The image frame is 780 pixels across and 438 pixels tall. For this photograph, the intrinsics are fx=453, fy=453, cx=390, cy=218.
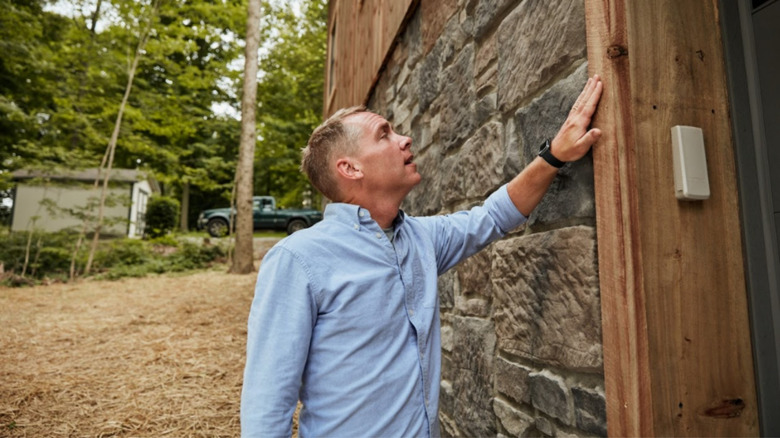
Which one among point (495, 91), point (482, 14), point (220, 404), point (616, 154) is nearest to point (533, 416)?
point (616, 154)

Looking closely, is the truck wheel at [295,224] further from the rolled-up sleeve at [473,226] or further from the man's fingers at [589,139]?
the man's fingers at [589,139]

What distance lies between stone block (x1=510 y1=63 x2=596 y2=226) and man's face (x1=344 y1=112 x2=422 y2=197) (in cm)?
40

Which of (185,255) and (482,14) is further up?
(482,14)

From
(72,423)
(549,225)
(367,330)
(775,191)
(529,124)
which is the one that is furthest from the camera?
(72,423)

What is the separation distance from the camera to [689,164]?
103 centimetres

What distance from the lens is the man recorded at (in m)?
1.16

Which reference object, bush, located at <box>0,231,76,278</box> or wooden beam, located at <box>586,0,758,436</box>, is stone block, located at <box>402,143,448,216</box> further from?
bush, located at <box>0,231,76,278</box>

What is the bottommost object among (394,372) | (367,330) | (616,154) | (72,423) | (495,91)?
(72,423)

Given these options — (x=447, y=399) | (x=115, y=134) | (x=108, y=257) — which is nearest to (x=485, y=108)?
(x=447, y=399)

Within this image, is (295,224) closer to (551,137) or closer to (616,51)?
(551,137)

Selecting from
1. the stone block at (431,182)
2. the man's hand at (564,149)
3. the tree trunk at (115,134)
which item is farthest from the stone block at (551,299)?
the tree trunk at (115,134)

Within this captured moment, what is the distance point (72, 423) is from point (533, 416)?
2845mm

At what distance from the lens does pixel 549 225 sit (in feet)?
4.62

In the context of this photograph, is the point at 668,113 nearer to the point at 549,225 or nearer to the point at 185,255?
the point at 549,225
